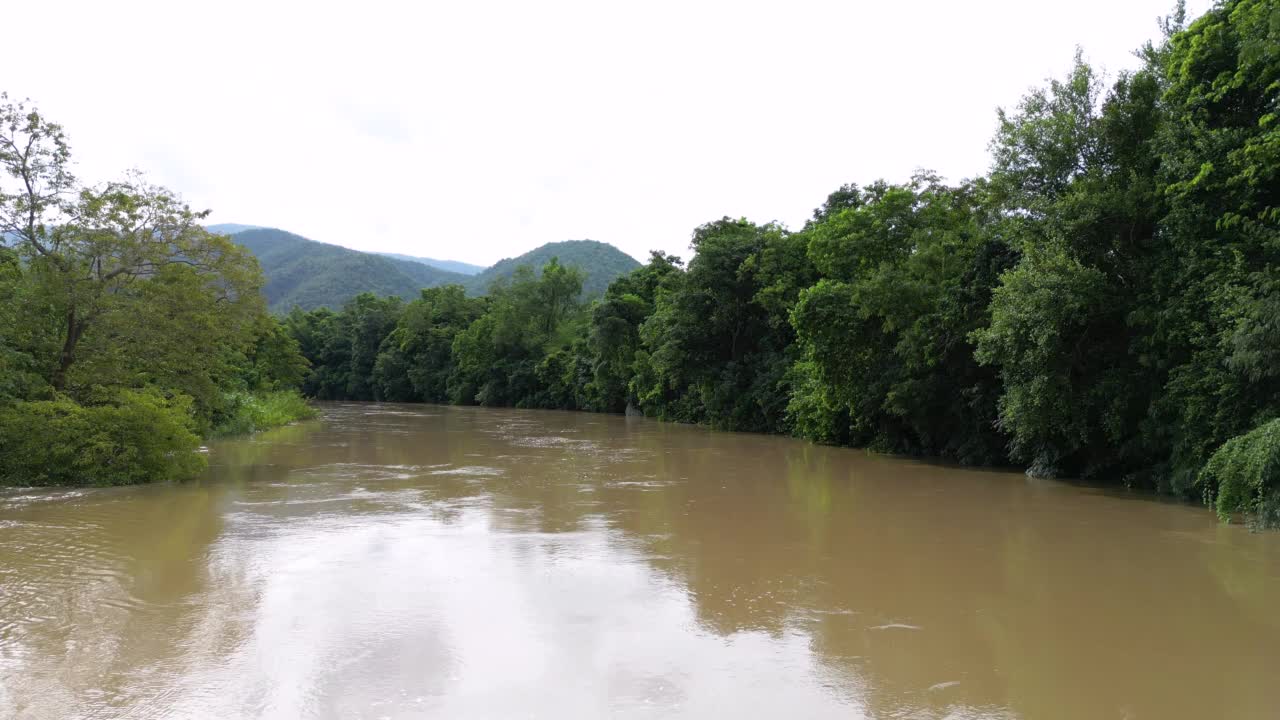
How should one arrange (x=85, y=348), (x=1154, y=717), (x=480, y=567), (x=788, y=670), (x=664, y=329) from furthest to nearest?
(x=664, y=329) → (x=85, y=348) → (x=480, y=567) → (x=788, y=670) → (x=1154, y=717)

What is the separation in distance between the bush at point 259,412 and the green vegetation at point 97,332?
36.0 feet

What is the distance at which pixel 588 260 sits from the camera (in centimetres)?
11225

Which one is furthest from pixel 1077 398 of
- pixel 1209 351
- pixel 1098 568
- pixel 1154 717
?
pixel 1154 717

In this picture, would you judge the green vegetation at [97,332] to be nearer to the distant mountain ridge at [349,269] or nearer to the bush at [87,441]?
the bush at [87,441]

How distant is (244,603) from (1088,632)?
25.3ft

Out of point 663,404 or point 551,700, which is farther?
point 663,404

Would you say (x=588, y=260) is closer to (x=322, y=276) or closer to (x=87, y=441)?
(x=322, y=276)

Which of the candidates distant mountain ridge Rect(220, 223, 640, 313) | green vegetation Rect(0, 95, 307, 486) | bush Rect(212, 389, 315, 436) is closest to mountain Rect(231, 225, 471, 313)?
distant mountain ridge Rect(220, 223, 640, 313)

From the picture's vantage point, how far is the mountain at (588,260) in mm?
103075

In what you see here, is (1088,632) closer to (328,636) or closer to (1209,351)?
(328,636)

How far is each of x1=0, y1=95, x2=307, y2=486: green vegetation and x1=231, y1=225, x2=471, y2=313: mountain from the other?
100516 millimetres

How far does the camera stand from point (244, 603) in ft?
26.2

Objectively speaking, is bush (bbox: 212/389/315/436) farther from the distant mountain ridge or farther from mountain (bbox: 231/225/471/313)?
mountain (bbox: 231/225/471/313)

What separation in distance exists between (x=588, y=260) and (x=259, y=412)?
7927cm
